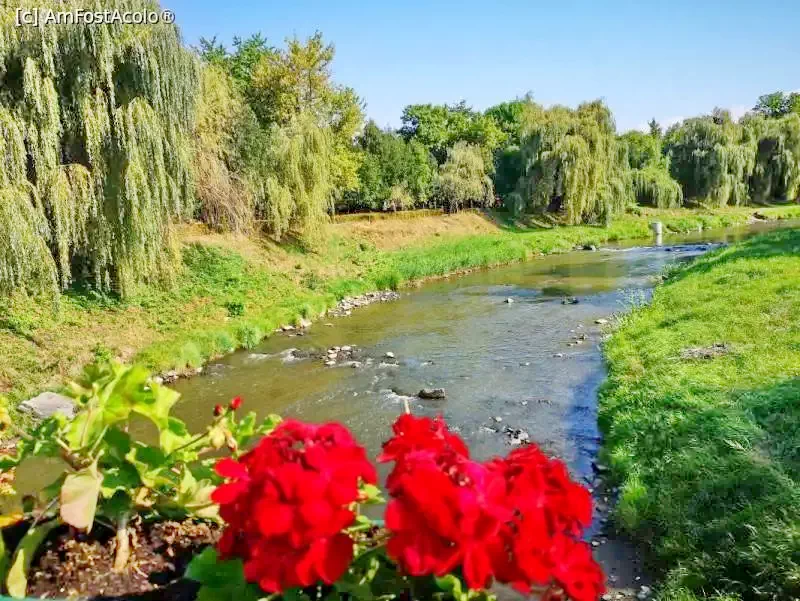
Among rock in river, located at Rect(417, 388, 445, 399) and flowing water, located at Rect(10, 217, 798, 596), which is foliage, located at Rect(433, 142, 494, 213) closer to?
flowing water, located at Rect(10, 217, 798, 596)

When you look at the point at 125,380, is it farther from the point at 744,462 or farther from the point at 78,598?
the point at 744,462

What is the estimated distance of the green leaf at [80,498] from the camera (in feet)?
5.25

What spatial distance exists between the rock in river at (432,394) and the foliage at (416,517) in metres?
9.45

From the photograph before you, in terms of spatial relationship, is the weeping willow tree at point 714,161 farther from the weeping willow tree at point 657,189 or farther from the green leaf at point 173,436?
the green leaf at point 173,436

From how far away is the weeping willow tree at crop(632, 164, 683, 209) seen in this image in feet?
144

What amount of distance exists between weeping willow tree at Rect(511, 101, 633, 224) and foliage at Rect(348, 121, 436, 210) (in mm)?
6058

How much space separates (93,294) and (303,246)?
10.6 metres

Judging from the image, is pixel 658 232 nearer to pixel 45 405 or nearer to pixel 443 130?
pixel 443 130

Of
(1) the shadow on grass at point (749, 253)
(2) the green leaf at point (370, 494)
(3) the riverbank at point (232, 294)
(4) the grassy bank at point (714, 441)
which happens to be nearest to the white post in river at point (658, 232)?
(3) the riverbank at point (232, 294)

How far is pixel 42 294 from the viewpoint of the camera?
12719mm

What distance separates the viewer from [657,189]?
43.9 m

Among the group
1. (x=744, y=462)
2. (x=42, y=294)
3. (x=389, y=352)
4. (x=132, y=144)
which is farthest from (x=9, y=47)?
(x=744, y=462)

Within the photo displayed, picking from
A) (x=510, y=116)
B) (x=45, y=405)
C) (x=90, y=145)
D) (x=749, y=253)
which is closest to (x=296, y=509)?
(x=45, y=405)

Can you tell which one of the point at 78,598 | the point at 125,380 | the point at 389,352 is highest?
the point at 125,380
